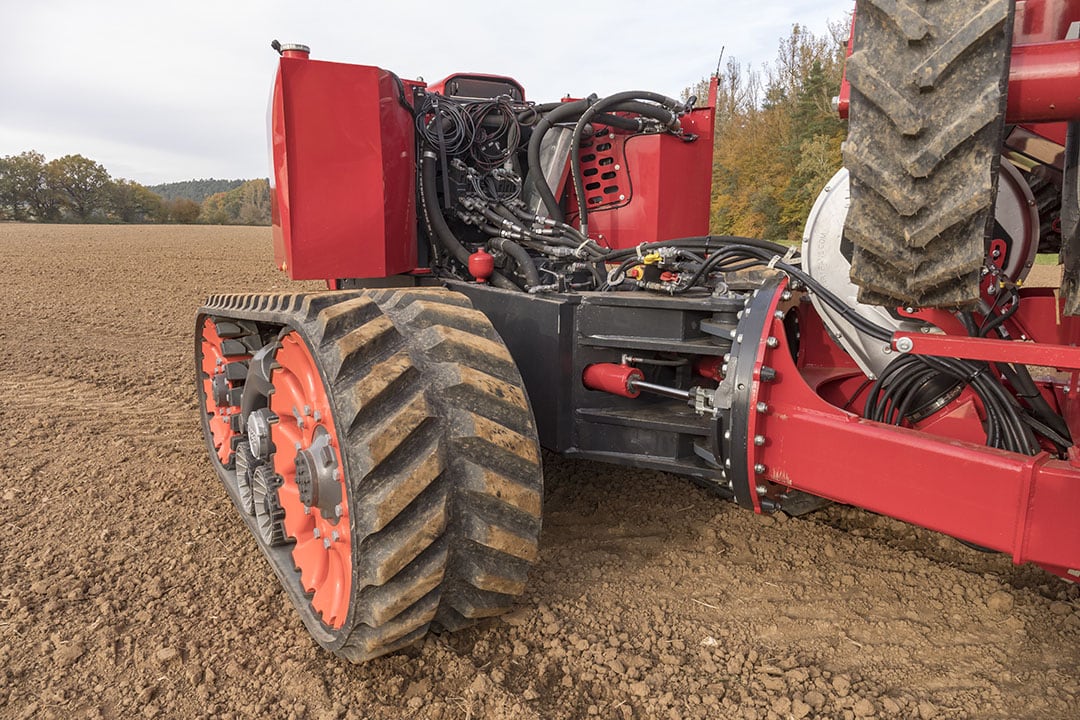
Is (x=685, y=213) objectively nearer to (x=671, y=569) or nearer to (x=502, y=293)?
(x=502, y=293)

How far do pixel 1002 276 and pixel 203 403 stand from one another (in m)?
4.01

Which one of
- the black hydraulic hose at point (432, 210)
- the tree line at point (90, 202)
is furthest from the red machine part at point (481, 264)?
the tree line at point (90, 202)

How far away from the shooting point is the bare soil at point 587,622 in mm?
2086

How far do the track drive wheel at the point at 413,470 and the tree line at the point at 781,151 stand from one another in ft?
84.0

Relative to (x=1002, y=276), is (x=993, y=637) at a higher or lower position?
lower

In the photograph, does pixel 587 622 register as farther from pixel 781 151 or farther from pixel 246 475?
pixel 781 151

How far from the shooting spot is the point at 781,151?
97.3 feet

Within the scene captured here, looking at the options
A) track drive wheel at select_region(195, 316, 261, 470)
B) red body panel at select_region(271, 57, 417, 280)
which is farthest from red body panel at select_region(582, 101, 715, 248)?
track drive wheel at select_region(195, 316, 261, 470)

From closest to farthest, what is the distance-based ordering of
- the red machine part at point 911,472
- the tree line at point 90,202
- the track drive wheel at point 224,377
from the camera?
1. the red machine part at point 911,472
2. the track drive wheel at point 224,377
3. the tree line at point 90,202

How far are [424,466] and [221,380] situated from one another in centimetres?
210

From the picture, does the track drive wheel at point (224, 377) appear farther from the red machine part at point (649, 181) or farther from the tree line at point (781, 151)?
the tree line at point (781, 151)

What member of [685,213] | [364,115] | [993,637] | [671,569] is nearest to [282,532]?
[671,569]

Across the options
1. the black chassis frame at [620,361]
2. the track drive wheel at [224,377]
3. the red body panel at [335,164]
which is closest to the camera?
the black chassis frame at [620,361]

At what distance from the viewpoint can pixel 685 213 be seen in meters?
4.20
